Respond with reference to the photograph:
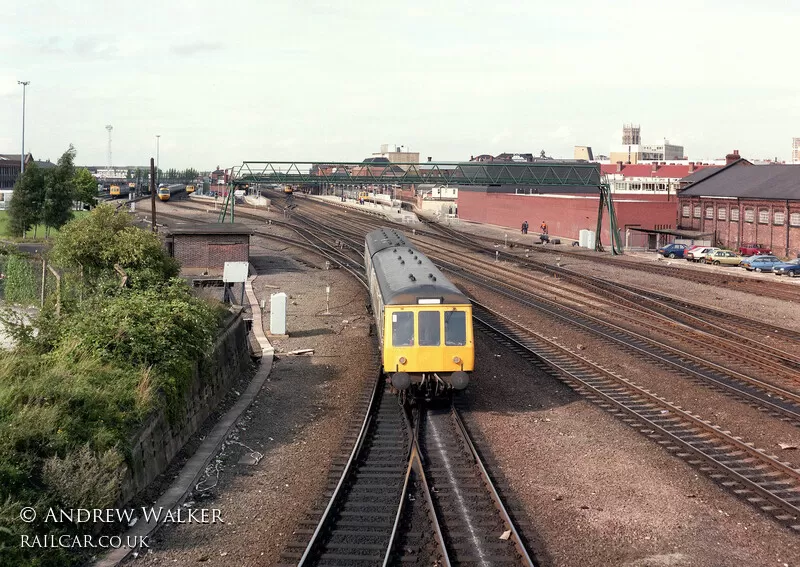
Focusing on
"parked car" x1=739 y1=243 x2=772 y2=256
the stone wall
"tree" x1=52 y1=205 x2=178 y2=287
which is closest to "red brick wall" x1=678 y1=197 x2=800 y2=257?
"parked car" x1=739 y1=243 x2=772 y2=256

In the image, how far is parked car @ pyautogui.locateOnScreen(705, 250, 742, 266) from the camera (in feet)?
164

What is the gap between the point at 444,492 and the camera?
12.3 meters

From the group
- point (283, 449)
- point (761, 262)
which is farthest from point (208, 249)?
point (761, 262)

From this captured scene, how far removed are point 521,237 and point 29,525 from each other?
211ft

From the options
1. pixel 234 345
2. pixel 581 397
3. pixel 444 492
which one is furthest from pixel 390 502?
pixel 234 345

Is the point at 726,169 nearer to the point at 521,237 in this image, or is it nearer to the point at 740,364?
the point at 521,237

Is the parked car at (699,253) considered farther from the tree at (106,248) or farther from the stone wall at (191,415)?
the stone wall at (191,415)

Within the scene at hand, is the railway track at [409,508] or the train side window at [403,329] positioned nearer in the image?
the railway track at [409,508]

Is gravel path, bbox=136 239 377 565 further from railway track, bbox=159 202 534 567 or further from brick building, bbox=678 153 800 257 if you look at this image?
brick building, bbox=678 153 800 257

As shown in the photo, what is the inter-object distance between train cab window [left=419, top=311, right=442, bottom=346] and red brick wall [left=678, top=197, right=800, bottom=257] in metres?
40.4

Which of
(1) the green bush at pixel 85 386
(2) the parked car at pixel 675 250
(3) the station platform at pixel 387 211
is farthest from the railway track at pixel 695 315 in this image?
(3) the station platform at pixel 387 211

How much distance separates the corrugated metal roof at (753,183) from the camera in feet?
171

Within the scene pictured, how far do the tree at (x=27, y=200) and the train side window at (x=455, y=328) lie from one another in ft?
140

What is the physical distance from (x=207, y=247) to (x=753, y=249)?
3400cm
